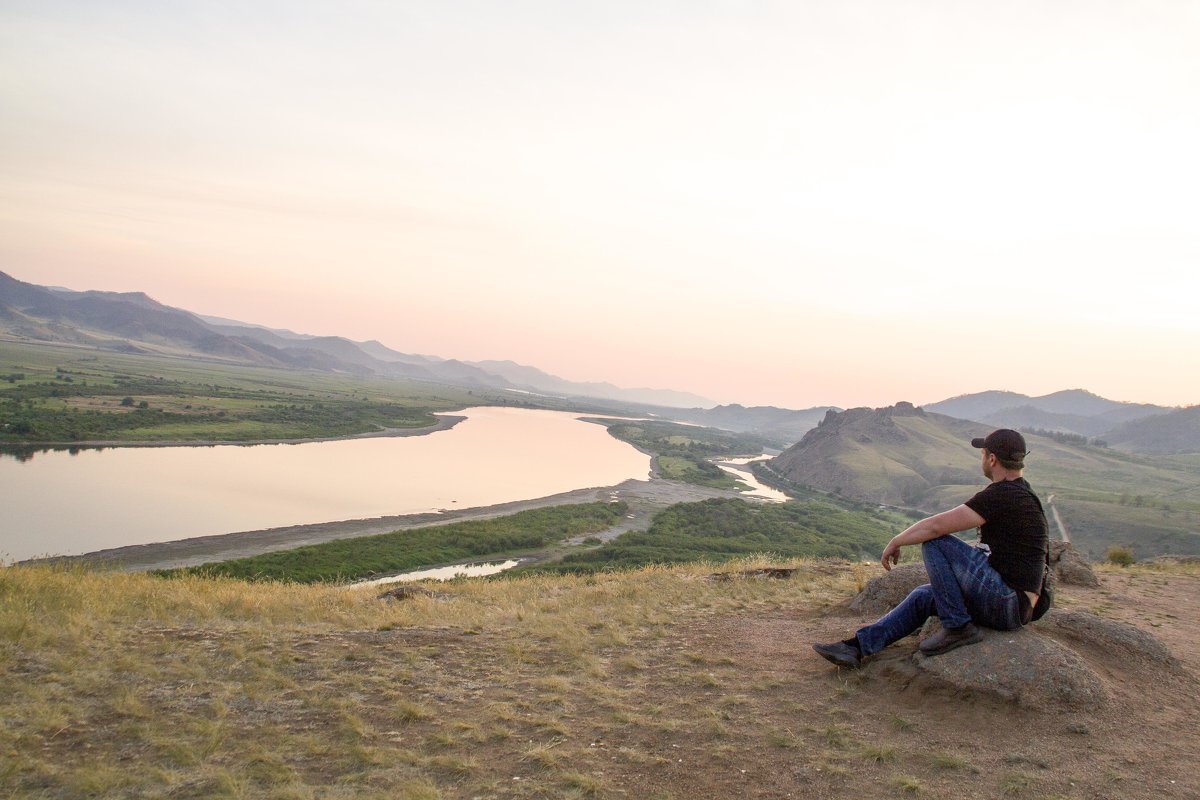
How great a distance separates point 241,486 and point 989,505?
208 feet

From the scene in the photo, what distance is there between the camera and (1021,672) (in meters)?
6.75

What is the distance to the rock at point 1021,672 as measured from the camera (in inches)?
260

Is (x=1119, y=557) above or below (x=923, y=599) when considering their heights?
below

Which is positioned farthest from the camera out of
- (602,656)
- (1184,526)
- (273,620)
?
(1184,526)

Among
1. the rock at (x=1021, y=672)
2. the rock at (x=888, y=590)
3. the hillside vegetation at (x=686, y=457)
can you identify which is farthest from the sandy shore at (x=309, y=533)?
the hillside vegetation at (x=686, y=457)

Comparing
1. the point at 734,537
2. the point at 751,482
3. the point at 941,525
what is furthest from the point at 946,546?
the point at 751,482

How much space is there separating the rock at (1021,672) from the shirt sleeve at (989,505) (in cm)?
148

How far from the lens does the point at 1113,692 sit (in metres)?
6.94

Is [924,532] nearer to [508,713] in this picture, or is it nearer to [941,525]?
[941,525]

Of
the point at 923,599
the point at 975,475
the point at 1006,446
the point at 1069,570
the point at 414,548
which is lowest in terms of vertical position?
the point at 414,548

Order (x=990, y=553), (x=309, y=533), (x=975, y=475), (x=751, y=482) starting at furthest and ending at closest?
(x=975, y=475) → (x=751, y=482) → (x=309, y=533) → (x=990, y=553)

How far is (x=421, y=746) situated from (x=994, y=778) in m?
5.31

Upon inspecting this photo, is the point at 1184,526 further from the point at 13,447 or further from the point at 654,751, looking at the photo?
the point at 13,447

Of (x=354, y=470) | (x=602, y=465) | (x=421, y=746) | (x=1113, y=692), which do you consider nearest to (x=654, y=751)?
(x=421, y=746)
